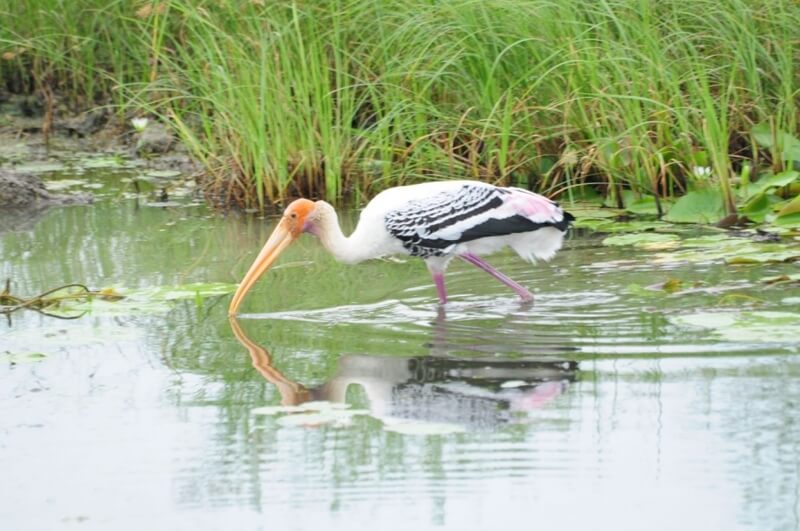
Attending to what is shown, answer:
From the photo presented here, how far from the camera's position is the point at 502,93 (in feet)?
28.1

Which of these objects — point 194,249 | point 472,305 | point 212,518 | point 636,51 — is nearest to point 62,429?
point 212,518

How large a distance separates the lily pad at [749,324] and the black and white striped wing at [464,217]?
993 millimetres

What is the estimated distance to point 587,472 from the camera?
4.20 meters

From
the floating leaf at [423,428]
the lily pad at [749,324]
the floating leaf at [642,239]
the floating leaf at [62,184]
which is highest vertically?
the floating leaf at [62,184]

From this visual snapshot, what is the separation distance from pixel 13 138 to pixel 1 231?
→ 3.23 m

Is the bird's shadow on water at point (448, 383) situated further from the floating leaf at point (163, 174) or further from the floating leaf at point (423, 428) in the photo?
the floating leaf at point (163, 174)

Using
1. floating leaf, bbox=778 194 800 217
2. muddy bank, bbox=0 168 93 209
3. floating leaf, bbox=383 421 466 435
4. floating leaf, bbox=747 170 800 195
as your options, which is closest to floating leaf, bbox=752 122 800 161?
floating leaf, bbox=747 170 800 195

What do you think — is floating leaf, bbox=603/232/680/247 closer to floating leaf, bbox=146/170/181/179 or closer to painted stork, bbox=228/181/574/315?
painted stork, bbox=228/181/574/315

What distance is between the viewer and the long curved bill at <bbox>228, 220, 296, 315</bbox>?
6598 mm

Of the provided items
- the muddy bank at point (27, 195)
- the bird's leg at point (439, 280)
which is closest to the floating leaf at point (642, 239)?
the bird's leg at point (439, 280)

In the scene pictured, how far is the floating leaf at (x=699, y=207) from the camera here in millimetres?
7848

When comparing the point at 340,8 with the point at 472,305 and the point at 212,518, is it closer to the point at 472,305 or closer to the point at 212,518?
the point at 472,305

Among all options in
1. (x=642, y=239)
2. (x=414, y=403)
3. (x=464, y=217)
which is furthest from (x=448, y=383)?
(x=642, y=239)

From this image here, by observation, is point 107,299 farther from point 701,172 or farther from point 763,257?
point 701,172
